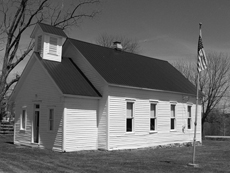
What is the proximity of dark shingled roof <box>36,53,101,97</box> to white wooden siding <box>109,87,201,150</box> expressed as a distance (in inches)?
58.6

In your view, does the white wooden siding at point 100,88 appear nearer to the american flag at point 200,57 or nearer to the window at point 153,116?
the window at point 153,116

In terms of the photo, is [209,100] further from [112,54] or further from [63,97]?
[63,97]

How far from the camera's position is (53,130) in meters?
17.6

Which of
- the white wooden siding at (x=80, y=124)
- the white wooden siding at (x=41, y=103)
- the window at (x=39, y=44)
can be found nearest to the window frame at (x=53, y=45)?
the window at (x=39, y=44)

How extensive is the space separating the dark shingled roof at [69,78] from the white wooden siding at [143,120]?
149 cm

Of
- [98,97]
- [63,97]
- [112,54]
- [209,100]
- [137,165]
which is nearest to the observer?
[137,165]

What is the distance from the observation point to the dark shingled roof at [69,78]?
57.1 ft

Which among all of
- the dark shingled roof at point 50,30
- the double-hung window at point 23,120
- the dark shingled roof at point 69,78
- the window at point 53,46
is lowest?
the double-hung window at point 23,120

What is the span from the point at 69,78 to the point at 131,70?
559 centimetres

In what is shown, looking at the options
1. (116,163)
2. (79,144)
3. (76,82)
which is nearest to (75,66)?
(76,82)

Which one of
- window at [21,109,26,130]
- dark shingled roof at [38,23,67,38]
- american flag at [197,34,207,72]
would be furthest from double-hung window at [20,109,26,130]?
american flag at [197,34,207,72]

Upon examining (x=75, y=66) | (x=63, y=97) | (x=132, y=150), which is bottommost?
(x=132, y=150)

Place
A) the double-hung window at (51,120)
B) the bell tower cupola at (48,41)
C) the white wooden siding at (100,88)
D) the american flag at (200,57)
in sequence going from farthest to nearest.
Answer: the bell tower cupola at (48,41) → the white wooden siding at (100,88) → the double-hung window at (51,120) → the american flag at (200,57)

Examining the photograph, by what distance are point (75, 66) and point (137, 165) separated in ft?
31.0
